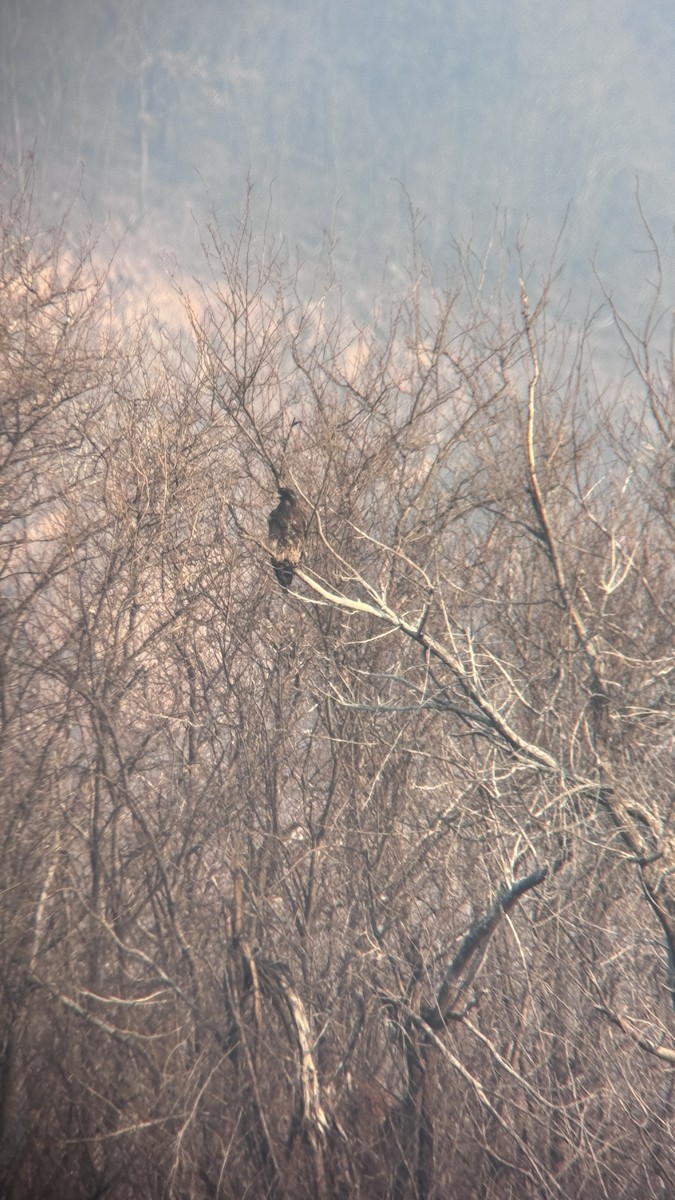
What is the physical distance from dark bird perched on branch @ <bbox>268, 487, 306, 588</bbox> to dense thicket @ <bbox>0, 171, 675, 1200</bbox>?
636 millimetres

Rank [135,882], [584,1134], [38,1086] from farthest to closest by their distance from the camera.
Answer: [135,882] < [38,1086] < [584,1134]

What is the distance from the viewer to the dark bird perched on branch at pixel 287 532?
4.39 metres

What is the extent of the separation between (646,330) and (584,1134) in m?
4.96

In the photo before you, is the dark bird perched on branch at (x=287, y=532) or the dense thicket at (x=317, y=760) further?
the dense thicket at (x=317, y=760)

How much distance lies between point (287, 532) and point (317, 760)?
9.33ft

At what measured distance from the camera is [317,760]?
6.89m

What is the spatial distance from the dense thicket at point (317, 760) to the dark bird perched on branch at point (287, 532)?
2.09ft

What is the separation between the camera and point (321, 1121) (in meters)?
5.39

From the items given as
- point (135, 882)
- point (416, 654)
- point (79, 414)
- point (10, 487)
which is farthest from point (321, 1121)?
point (79, 414)

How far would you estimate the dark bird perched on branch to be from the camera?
14.4 feet

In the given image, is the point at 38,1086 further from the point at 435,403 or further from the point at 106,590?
the point at 435,403

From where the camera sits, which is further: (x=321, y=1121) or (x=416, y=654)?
(x=416, y=654)

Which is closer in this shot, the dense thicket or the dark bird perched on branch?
the dark bird perched on branch

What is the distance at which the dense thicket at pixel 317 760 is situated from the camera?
5.48m
